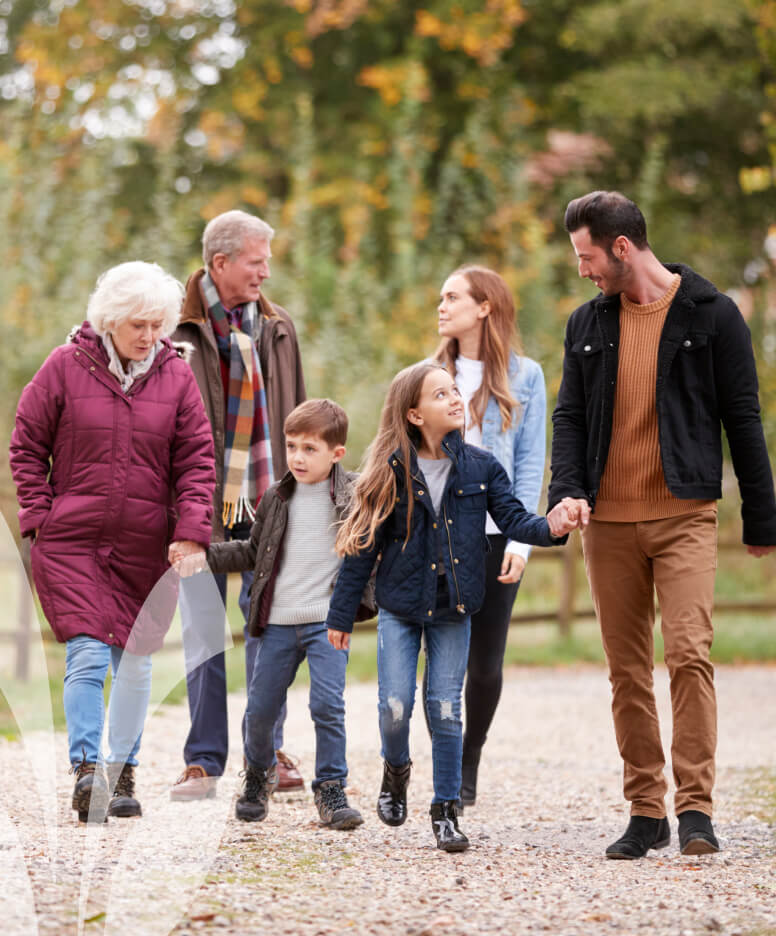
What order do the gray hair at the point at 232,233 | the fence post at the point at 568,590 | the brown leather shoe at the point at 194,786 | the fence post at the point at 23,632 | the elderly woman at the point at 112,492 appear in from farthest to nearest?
the fence post at the point at 568,590 < the fence post at the point at 23,632 < the gray hair at the point at 232,233 < the brown leather shoe at the point at 194,786 < the elderly woman at the point at 112,492

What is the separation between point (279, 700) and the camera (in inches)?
200

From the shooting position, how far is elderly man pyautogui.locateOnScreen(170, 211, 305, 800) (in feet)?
18.2

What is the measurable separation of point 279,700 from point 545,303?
10119 mm

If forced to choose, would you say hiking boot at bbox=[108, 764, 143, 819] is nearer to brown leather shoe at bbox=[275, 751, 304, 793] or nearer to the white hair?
brown leather shoe at bbox=[275, 751, 304, 793]

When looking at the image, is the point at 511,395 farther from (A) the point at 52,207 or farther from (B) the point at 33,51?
(B) the point at 33,51

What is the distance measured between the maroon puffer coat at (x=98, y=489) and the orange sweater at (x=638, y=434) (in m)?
1.46

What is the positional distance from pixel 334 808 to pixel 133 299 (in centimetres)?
193

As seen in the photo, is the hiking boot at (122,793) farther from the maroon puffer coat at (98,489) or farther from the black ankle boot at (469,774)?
the black ankle boot at (469,774)

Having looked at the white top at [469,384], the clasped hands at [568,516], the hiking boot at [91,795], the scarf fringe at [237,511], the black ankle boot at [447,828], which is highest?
the white top at [469,384]

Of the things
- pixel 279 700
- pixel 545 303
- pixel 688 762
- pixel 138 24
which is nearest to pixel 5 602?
pixel 279 700

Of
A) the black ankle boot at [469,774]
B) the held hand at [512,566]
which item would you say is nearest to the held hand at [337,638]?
the held hand at [512,566]

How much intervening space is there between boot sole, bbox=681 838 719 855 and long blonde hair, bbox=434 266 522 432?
1745 millimetres

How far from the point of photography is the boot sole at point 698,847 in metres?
4.52

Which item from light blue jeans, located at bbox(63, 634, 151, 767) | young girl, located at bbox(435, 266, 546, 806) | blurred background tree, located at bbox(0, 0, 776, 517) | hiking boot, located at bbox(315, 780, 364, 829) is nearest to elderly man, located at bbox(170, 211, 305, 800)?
light blue jeans, located at bbox(63, 634, 151, 767)
